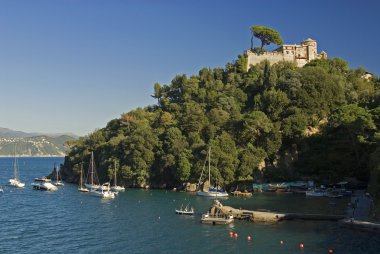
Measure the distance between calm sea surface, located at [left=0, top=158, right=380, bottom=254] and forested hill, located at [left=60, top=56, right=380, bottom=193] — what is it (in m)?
14.7

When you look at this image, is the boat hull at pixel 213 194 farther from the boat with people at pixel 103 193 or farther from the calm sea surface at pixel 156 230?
the boat with people at pixel 103 193

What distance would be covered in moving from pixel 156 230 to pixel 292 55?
3234 inches

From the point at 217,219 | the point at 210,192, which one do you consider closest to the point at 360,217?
the point at 217,219

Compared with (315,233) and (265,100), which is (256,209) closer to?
(315,233)

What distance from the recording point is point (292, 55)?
122 m

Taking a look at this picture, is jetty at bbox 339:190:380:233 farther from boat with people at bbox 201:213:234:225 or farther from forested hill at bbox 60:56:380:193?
forested hill at bbox 60:56:380:193

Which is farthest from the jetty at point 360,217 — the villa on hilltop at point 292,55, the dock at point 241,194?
the villa on hilltop at point 292,55

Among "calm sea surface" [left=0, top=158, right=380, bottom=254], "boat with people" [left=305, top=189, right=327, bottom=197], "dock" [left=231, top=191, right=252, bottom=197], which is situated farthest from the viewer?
"dock" [left=231, top=191, right=252, bottom=197]

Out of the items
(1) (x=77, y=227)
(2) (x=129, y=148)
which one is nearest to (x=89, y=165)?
(2) (x=129, y=148)

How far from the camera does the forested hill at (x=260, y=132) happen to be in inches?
3521

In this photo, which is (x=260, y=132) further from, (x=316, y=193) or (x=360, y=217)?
(x=360, y=217)

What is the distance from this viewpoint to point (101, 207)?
241 ft

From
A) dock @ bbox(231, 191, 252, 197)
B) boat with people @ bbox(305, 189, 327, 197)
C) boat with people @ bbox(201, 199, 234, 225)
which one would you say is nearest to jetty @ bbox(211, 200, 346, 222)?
boat with people @ bbox(201, 199, 234, 225)

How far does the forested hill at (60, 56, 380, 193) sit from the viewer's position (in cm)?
8944
